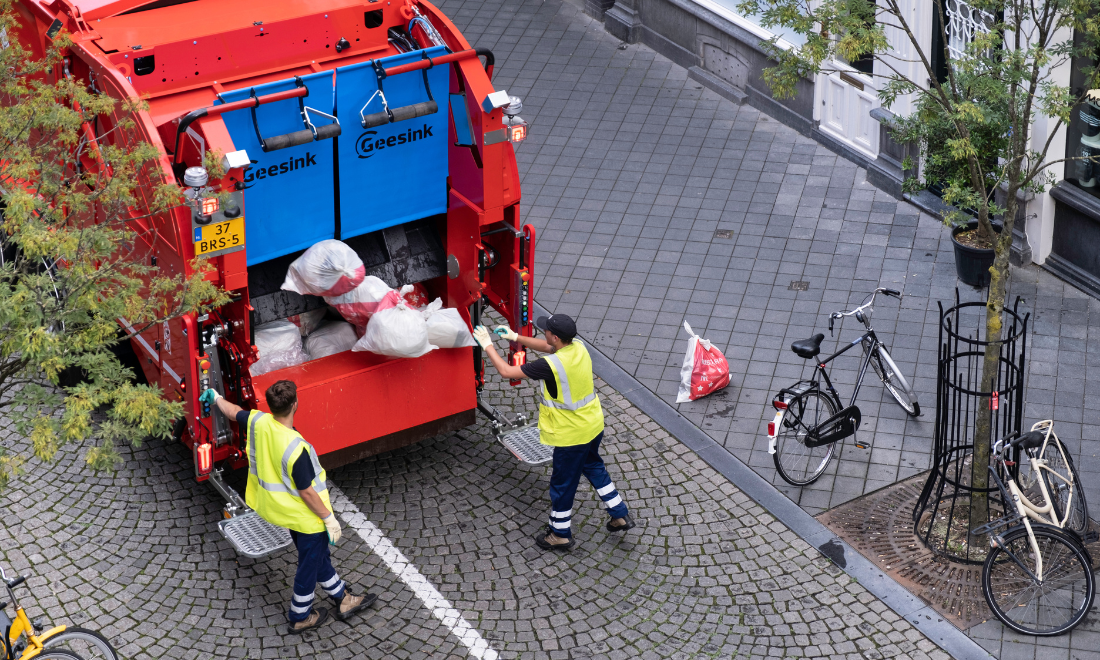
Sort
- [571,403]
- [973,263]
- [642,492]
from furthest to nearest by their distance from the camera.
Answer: [973,263] < [642,492] < [571,403]

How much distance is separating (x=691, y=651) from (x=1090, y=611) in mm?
2209

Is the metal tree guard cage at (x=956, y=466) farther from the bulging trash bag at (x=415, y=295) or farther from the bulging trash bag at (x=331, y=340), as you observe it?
the bulging trash bag at (x=331, y=340)

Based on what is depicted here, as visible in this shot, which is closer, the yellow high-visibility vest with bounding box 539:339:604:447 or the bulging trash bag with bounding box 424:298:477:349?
the yellow high-visibility vest with bounding box 539:339:604:447

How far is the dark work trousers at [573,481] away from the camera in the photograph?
786cm

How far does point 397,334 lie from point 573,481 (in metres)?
1.35

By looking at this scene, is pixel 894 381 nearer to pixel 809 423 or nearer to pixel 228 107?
pixel 809 423

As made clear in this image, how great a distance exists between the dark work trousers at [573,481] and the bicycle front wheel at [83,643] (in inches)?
101

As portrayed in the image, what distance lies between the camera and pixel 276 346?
27.0 feet

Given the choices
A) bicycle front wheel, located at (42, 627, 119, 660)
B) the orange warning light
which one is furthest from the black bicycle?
bicycle front wheel, located at (42, 627, 119, 660)

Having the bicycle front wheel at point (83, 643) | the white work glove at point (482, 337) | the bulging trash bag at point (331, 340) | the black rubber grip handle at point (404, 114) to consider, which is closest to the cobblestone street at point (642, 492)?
the bicycle front wheel at point (83, 643)

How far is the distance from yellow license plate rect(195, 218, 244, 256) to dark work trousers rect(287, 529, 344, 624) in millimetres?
1577

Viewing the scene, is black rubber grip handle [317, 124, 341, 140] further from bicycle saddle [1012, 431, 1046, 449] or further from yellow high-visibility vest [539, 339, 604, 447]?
bicycle saddle [1012, 431, 1046, 449]

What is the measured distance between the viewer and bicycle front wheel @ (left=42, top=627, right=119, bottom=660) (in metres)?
6.50

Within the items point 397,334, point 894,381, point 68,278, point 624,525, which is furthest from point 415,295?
point 894,381
